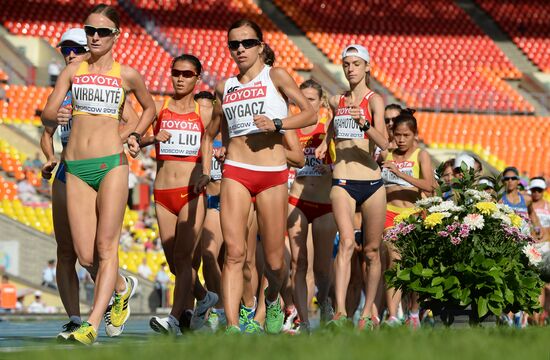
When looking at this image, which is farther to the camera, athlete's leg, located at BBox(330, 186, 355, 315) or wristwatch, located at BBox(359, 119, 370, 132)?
athlete's leg, located at BBox(330, 186, 355, 315)

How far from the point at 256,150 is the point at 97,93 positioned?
135 centimetres

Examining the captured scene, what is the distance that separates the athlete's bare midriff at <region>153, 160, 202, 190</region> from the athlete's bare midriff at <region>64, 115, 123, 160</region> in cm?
193

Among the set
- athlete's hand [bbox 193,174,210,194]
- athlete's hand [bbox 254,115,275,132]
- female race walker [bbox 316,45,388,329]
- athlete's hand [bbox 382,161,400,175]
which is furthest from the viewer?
athlete's hand [bbox 382,161,400,175]

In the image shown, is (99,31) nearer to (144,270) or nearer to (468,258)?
(468,258)

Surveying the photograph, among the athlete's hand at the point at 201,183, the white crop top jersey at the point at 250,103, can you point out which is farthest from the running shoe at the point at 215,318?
the white crop top jersey at the point at 250,103

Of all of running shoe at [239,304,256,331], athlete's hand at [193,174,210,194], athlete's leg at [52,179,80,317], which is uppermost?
athlete's hand at [193,174,210,194]

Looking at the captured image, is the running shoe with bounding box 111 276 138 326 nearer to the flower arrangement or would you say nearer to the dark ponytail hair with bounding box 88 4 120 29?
the dark ponytail hair with bounding box 88 4 120 29

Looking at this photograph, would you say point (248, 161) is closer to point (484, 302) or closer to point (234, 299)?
point (234, 299)

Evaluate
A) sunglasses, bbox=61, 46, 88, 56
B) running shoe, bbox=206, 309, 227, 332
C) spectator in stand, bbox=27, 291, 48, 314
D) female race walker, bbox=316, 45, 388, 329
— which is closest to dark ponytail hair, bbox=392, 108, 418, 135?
female race walker, bbox=316, 45, 388, 329

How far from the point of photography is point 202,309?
11.5m

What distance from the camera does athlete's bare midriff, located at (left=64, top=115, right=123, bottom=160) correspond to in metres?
9.15

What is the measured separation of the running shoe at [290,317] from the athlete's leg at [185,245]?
1420 millimetres

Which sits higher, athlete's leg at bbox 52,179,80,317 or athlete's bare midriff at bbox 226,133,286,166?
athlete's bare midriff at bbox 226,133,286,166

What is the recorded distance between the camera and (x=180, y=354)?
5898mm
